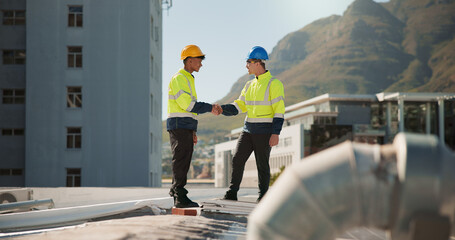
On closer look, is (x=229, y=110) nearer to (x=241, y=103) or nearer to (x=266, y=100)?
(x=241, y=103)

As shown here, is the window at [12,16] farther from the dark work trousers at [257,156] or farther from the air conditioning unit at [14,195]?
the dark work trousers at [257,156]

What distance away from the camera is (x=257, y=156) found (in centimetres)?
725

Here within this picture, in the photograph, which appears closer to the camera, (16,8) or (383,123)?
(16,8)

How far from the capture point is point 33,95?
1577 inches

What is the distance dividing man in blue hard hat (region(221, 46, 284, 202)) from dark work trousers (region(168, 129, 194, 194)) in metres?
0.75

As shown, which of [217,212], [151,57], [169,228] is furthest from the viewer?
[151,57]

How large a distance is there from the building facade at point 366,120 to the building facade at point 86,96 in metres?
42.5

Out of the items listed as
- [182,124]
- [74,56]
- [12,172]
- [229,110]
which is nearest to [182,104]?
[182,124]

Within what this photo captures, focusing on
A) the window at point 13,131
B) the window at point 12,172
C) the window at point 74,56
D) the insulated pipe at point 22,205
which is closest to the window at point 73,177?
the window at point 12,172

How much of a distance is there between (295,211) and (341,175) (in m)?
0.31

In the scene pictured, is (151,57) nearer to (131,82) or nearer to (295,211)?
(131,82)

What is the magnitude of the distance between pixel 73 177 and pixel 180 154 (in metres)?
33.9

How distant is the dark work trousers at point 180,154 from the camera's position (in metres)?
6.83

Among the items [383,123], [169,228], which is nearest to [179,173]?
[169,228]
